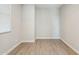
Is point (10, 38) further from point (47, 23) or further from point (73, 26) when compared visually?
point (47, 23)

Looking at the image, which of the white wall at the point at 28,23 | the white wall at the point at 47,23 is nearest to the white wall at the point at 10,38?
the white wall at the point at 28,23

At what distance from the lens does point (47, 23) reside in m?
7.57

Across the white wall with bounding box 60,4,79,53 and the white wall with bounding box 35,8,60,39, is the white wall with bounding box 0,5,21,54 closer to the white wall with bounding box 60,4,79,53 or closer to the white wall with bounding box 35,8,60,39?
the white wall with bounding box 60,4,79,53

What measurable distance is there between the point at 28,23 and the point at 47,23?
1.95 meters

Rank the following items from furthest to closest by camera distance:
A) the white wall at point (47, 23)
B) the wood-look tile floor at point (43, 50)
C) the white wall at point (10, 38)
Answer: the white wall at point (47, 23), the wood-look tile floor at point (43, 50), the white wall at point (10, 38)

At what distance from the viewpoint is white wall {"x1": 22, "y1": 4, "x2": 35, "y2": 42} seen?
19.3 feet

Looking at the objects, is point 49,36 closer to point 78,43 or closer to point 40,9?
point 40,9

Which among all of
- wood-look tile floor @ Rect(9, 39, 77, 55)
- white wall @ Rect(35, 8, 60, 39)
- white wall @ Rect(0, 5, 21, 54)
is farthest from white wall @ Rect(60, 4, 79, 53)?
white wall @ Rect(35, 8, 60, 39)

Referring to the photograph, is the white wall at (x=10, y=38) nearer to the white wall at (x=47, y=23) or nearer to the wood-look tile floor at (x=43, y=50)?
the wood-look tile floor at (x=43, y=50)

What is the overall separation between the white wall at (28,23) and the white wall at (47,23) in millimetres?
1551

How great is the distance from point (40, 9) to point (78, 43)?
14.5 ft

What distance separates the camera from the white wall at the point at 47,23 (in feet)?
24.6
